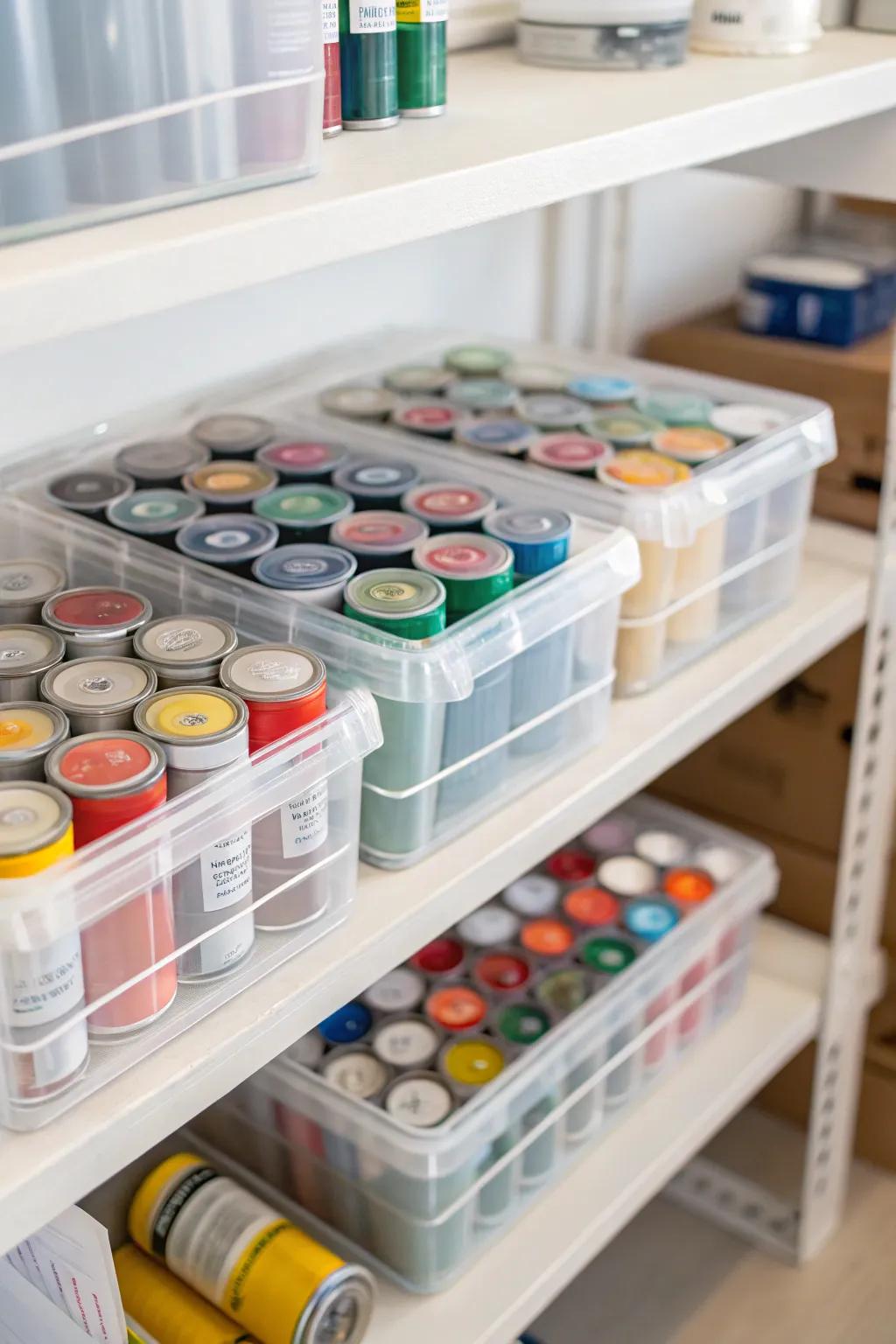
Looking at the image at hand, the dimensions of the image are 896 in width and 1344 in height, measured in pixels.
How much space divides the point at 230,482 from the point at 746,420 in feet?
1.33

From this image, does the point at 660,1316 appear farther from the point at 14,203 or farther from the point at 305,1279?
the point at 14,203

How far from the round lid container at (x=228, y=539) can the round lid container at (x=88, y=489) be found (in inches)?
2.5

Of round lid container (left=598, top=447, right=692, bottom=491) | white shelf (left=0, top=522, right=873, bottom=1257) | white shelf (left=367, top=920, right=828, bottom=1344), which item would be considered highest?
round lid container (left=598, top=447, right=692, bottom=491)

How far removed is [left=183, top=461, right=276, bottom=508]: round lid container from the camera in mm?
893

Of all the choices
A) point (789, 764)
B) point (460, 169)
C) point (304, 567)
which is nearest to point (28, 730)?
point (304, 567)

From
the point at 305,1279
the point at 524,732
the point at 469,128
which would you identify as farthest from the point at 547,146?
the point at 305,1279

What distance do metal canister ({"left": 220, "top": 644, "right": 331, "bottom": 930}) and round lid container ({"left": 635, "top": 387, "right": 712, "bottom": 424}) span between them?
46 centimetres

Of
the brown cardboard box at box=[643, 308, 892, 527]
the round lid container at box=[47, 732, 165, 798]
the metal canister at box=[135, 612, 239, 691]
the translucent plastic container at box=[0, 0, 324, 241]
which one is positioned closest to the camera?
the translucent plastic container at box=[0, 0, 324, 241]

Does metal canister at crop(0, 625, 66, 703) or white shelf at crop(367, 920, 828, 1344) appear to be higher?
metal canister at crop(0, 625, 66, 703)

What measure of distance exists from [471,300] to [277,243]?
2.46ft

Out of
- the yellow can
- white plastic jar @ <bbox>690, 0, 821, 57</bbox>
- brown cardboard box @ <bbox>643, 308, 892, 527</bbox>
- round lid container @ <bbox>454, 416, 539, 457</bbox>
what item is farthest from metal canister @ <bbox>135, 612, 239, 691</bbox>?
brown cardboard box @ <bbox>643, 308, 892, 527</bbox>

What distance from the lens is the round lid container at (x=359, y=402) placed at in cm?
106

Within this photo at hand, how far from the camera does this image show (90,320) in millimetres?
511

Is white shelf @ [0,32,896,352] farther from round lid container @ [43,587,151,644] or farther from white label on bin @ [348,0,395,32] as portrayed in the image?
round lid container @ [43,587,151,644]
